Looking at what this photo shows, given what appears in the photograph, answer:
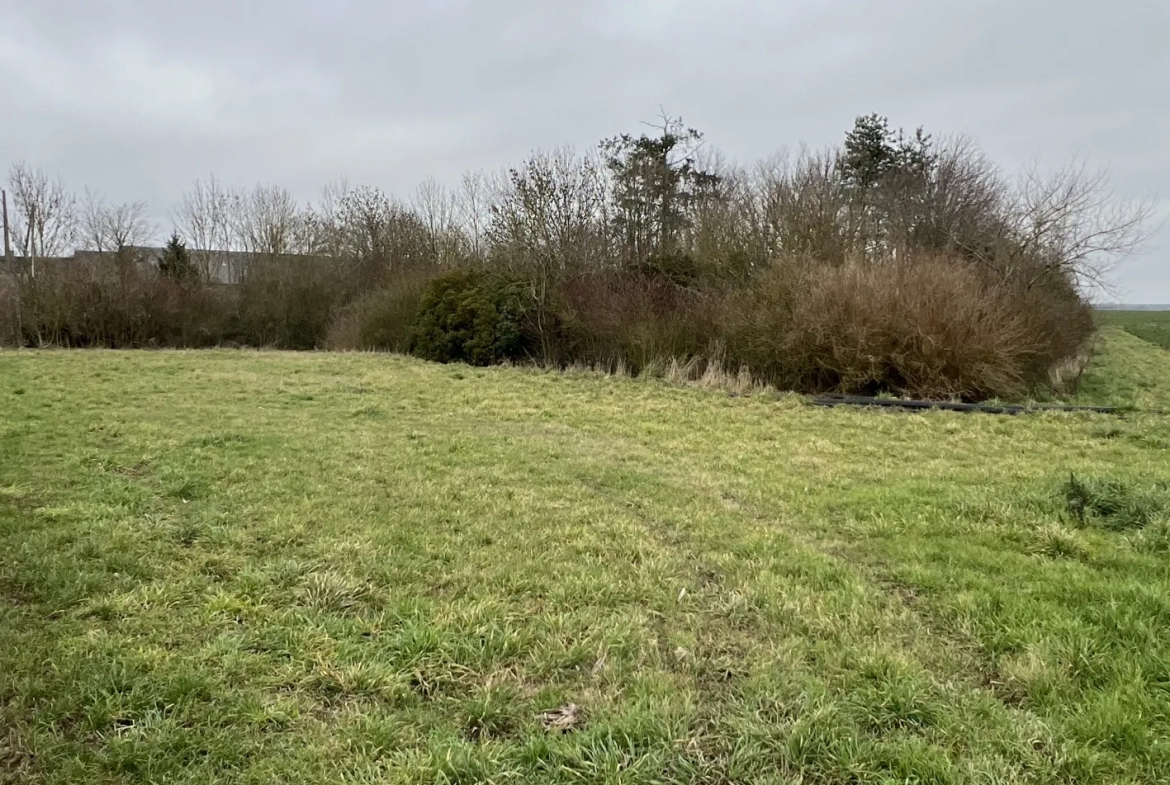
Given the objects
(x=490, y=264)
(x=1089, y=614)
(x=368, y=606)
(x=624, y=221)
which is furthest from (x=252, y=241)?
(x=1089, y=614)

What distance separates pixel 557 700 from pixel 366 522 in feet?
7.81

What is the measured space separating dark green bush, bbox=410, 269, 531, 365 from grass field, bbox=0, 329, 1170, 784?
11127 millimetres

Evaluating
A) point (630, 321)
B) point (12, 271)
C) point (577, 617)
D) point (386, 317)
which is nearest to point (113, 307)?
point (12, 271)

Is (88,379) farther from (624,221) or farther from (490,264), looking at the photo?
(624,221)

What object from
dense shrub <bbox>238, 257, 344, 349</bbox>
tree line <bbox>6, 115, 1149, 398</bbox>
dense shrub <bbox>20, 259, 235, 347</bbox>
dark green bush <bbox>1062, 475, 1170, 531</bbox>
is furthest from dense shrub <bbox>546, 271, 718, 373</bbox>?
dense shrub <bbox>20, 259, 235, 347</bbox>

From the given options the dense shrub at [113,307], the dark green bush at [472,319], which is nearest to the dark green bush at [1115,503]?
the dark green bush at [472,319]

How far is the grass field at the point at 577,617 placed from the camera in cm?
214

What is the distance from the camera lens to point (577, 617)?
9.96 feet

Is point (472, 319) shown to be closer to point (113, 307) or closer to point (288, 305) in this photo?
point (288, 305)

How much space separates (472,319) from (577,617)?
15.5m

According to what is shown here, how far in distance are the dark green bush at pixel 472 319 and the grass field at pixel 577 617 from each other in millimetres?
11127

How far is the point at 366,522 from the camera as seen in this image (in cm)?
439

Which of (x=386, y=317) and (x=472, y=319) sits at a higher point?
(x=386, y=317)

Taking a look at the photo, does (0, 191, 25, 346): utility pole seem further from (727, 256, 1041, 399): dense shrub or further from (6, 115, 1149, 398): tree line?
(727, 256, 1041, 399): dense shrub
